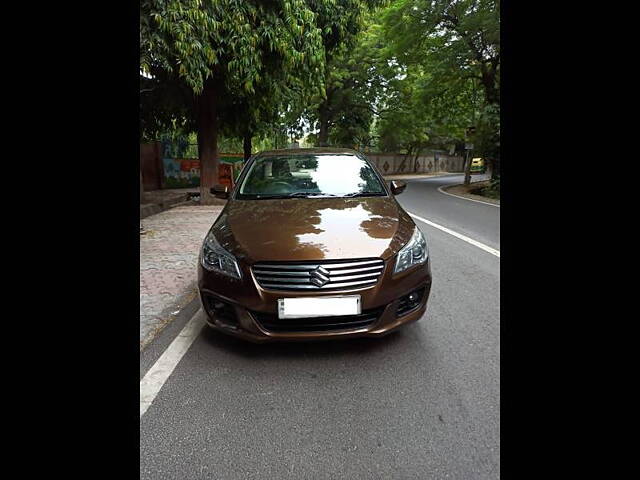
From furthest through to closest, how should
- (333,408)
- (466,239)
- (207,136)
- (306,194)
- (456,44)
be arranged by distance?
(456,44) < (207,136) < (466,239) < (306,194) < (333,408)

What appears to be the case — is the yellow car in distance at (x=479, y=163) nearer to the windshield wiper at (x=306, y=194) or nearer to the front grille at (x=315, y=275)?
the windshield wiper at (x=306, y=194)

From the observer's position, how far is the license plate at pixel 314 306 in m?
2.38

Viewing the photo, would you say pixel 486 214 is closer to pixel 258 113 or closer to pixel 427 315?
pixel 258 113

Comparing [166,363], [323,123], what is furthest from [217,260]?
[323,123]

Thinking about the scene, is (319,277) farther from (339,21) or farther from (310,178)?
(339,21)

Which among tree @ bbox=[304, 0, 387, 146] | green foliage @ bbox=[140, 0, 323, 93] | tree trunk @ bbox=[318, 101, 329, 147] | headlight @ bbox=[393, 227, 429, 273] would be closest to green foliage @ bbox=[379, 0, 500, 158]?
tree @ bbox=[304, 0, 387, 146]

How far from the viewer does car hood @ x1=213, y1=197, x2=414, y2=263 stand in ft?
8.14

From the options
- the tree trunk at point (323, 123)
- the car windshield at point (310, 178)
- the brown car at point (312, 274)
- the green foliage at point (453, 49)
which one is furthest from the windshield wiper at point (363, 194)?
the tree trunk at point (323, 123)

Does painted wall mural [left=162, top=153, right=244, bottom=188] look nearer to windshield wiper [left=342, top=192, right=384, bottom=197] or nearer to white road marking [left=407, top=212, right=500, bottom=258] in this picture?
white road marking [left=407, top=212, right=500, bottom=258]

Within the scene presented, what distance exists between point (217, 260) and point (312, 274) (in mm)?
672

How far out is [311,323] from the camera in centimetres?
247

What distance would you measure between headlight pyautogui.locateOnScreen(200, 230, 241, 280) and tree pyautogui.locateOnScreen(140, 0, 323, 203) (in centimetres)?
360

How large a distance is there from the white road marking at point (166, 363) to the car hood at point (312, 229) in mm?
830
